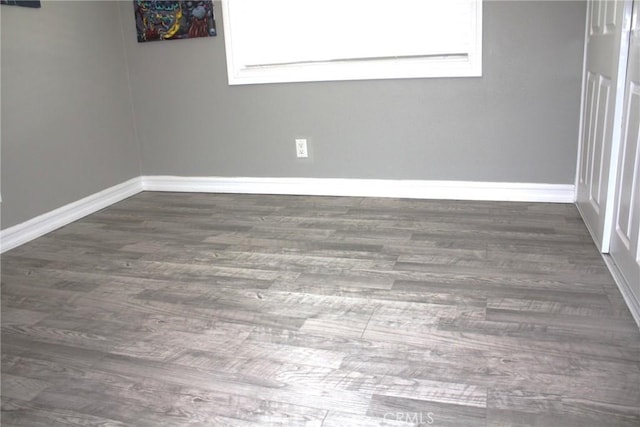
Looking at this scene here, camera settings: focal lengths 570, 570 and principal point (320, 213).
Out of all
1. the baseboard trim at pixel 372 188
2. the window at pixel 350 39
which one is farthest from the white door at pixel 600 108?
the window at pixel 350 39

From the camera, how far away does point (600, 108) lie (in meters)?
2.56

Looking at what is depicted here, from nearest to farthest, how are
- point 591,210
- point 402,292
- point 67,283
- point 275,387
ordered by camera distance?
point 275,387 < point 402,292 < point 67,283 < point 591,210

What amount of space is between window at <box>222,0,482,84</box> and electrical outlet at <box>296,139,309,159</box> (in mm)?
381

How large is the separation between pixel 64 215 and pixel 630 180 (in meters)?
2.91

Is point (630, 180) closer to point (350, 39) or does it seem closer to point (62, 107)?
point (350, 39)

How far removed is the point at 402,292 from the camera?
7.32 feet

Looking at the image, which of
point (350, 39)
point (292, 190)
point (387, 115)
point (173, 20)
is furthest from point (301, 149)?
point (173, 20)

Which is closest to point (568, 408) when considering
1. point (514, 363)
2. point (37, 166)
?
point (514, 363)

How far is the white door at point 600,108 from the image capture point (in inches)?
88.4

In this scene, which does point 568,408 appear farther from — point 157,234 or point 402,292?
point 157,234

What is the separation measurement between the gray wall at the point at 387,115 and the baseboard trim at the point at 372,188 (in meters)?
0.04

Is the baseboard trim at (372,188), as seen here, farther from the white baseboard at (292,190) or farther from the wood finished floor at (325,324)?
the wood finished floor at (325,324)

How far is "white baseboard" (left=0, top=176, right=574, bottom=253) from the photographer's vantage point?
319 centimetres

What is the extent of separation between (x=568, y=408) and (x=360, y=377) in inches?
22.4
